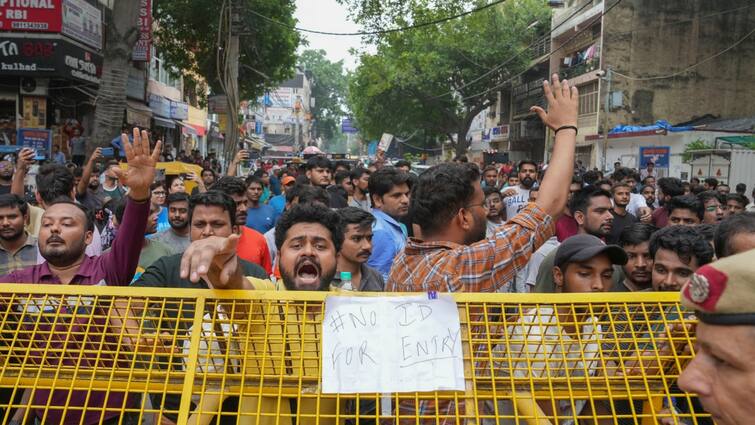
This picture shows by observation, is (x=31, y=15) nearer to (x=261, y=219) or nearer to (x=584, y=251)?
(x=261, y=219)

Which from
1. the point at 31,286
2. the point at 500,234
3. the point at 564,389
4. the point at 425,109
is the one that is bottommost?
the point at 564,389

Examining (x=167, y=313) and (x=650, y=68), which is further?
(x=650, y=68)

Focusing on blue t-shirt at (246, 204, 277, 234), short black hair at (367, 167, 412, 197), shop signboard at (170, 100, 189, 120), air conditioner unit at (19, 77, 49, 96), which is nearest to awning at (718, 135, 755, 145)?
blue t-shirt at (246, 204, 277, 234)

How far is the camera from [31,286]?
213cm

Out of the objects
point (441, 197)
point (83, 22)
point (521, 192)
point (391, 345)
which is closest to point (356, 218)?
point (441, 197)

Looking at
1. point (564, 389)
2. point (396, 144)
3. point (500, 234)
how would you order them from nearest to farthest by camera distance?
1. point (564, 389)
2. point (500, 234)
3. point (396, 144)

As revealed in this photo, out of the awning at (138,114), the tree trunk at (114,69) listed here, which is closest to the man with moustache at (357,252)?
the tree trunk at (114,69)

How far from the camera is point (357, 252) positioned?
15.8ft

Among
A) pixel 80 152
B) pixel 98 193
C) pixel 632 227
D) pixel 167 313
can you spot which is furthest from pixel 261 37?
pixel 167 313

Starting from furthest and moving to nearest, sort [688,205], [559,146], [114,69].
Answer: [114,69] → [688,205] → [559,146]

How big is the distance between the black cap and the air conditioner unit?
16.0 meters

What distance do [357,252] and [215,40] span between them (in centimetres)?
2140

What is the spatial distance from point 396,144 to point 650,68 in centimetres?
3243

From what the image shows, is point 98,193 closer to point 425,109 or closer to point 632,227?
point 632,227
